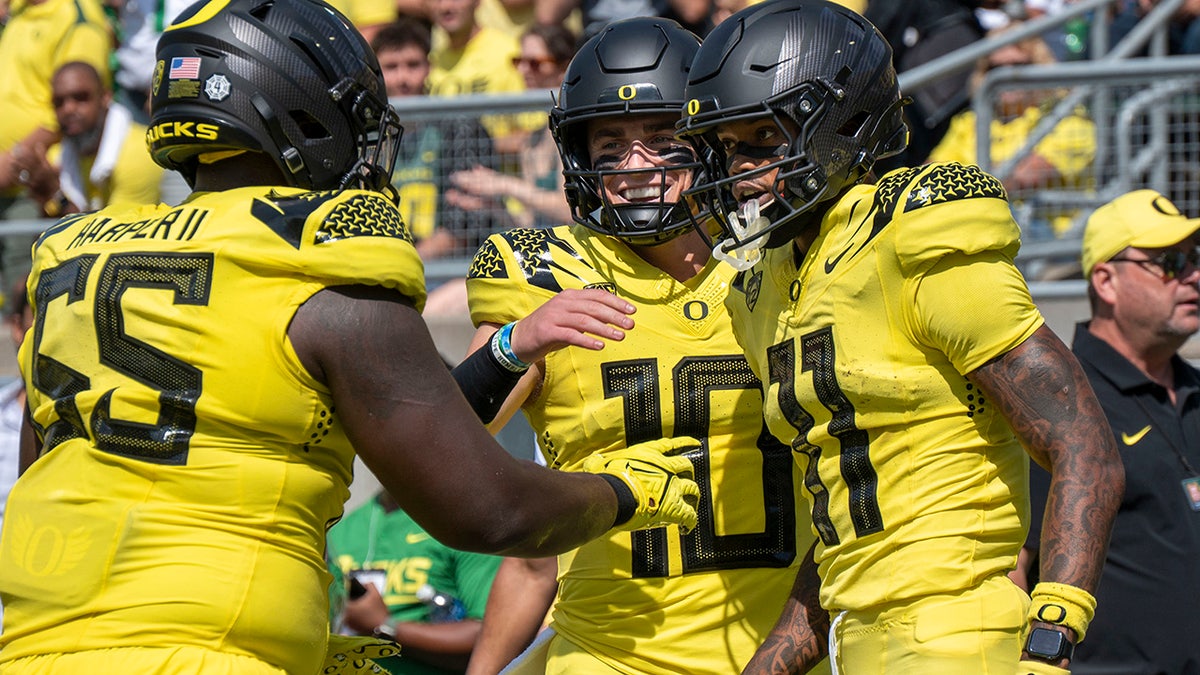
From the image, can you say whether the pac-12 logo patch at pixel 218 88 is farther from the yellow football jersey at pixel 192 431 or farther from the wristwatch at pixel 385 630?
the wristwatch at pixel 385 630

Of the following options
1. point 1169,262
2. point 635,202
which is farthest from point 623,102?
point 1169,262

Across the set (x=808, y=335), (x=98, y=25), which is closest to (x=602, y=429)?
(x=808, y=335)

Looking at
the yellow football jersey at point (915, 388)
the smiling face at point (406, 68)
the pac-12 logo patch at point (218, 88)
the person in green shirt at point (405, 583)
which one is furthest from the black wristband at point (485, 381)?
the smiling face at point (406, 68)

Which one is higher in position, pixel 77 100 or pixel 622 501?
pixel 77 100

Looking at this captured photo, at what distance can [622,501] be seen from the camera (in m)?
3.03

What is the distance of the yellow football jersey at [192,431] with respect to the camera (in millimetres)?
2594

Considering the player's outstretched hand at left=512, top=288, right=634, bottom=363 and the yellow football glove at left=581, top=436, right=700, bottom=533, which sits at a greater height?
the player's outstretched hand at left=512, top=288, right=634, bottom=363

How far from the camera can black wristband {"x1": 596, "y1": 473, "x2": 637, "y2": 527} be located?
303 centimetres

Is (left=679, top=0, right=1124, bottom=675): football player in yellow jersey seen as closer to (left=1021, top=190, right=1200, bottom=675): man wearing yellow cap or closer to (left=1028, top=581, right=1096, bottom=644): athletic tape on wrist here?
(left=1028, top=581, right=1096, bottom=644): athletic tape on wrist

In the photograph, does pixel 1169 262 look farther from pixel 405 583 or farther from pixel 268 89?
pixel 268 89

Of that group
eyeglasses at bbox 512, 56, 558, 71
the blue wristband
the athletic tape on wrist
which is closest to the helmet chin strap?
the blue wristband

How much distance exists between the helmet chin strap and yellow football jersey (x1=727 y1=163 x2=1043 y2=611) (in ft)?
0.50

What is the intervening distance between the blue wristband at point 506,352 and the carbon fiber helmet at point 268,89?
0.56 metres

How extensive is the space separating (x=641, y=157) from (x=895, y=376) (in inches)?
44.1
